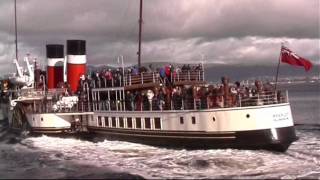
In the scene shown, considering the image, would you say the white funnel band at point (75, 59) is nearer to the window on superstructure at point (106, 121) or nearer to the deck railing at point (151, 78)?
the deck railing at point (151, 78)

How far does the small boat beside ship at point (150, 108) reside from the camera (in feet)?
97.5

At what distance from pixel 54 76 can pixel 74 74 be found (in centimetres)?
454

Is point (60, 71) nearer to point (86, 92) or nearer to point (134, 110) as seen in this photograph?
point (86, 92)

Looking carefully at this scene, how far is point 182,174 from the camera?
24766 mm

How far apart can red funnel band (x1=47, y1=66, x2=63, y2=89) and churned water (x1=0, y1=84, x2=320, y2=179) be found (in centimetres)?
1266

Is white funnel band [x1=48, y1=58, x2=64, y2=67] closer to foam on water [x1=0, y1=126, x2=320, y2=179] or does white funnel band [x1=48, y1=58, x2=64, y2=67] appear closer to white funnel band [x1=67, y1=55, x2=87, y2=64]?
white funnel band [x1=67, y1=55, x2=87, y2=64]

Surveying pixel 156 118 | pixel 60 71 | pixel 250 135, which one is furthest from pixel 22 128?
pixel 250 135

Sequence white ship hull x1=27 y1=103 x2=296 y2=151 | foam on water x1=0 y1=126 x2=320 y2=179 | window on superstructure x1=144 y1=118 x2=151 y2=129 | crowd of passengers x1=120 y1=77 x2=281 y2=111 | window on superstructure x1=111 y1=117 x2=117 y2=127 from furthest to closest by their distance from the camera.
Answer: window on superstructure x1=111 y1=117 x2=117 y2=127 → window on superstructure x1=144 y1=118 x2=151 y2=129 → crowd of passengers x1=120 y1=77 x2=281 y2=111 → white ship hull x1=27 y1=103 x2=296 y2=151 → foam on water x1=0 y1=126 x2=320 y2=179

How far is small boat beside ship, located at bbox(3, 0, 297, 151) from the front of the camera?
29703mm

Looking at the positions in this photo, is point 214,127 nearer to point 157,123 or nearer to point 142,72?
point 157,123

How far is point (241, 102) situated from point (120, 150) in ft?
26.7

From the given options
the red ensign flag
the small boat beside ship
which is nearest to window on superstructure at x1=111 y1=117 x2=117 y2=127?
the small boat beside ship

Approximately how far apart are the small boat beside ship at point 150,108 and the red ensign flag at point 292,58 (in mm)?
1926

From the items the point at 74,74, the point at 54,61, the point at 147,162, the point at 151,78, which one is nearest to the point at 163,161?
the point at 147,162
